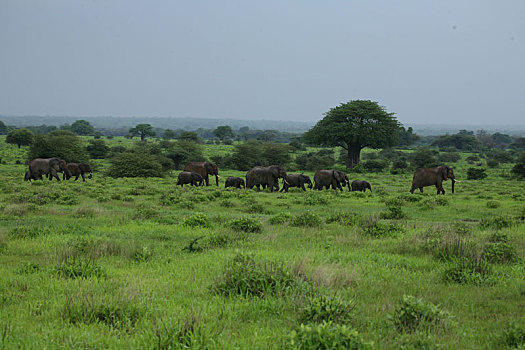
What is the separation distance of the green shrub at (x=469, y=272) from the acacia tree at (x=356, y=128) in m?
41.5

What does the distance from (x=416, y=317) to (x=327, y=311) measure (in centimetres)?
100

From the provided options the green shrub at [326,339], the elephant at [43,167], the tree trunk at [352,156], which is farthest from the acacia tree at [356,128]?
the green shrub at [326,339]

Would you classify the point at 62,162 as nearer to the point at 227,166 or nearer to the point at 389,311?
the point at 227,166

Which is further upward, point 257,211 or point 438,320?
point 438,320

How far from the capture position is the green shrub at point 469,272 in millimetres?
6332

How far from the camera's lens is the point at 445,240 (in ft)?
26.8

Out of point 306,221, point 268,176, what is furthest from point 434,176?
point 306,221

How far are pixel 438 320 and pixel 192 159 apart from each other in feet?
154

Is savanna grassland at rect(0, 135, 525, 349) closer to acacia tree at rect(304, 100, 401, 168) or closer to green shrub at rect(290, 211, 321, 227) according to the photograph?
green shrub at rect(290, 211, 321, 227)

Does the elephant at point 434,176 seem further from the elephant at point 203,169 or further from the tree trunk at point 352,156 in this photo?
the tree trunk at point 352,156

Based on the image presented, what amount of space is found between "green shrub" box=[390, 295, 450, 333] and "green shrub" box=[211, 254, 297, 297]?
5.08ft

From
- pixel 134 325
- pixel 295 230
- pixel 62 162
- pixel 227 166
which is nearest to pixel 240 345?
pixel 134 325

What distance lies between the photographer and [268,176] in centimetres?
2533

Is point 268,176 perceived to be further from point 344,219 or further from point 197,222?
point 197,222
